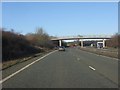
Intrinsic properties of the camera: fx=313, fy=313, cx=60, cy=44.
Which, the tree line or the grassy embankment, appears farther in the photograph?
the tree line

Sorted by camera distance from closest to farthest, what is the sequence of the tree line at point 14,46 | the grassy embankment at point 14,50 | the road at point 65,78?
the road at point 65,78 → the grassy embankment at point 14,50 → the tree line at point 14,46

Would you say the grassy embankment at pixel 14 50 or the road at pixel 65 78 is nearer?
the road at pixel 65 78

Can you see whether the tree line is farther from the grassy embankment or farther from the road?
the road

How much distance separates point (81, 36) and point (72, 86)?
146082 mm

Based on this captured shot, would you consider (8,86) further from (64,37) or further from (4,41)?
(64,37)

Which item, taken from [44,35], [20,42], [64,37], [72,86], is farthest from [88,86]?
[64,37]

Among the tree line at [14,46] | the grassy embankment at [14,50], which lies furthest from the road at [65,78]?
the tree line at [14,46]

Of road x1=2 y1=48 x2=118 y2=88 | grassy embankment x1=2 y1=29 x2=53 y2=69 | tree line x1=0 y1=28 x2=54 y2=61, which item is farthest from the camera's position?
tree line x1=0 y1=28 x2=54 y2=61

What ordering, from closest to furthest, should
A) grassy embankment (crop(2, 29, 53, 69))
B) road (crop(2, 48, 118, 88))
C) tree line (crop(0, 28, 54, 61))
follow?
road (crop(2, 48, 118, 88))
grassy embankment (crop(2, 29, 53, 69))
tree line (crop(0, 28, 54, 61))

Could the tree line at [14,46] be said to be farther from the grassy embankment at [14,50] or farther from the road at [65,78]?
the road at [65,78]

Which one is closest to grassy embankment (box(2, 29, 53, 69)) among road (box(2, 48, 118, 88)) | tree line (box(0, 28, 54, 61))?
tree line (box(0, 28, 54, 61))

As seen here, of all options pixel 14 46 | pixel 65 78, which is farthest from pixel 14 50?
pixel 65 78

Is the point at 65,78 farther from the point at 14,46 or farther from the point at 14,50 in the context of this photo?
the point at 14,46

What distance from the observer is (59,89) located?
453 inches
